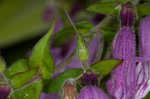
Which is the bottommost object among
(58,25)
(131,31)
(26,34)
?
(26,34)

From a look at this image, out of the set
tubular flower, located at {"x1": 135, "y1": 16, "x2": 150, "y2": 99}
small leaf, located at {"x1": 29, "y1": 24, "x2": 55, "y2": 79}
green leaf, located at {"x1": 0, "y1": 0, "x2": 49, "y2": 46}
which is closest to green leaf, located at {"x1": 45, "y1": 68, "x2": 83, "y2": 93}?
small leaf, located at {"x1": 29, "y1": 24, "x2": 55, "y2": 79}

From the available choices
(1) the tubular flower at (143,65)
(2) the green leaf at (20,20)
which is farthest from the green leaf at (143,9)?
(2) the green leaf at (20,20)

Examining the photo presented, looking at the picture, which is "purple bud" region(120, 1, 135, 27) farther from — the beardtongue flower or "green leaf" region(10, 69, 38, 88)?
"green leaf" region(10, 69, 38, 88)

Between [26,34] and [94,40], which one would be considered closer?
[94,40]

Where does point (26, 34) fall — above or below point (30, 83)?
below

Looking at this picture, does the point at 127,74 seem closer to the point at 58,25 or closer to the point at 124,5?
the point at 124,5

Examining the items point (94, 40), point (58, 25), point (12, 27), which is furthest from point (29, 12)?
point (94, 40)
